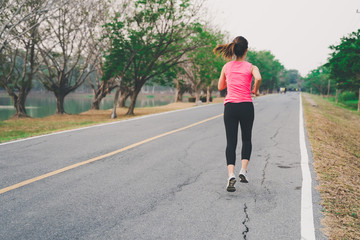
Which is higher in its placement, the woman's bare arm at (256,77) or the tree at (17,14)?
the tree at (17,14)

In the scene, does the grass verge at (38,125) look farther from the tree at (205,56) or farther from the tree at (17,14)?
the tree at (205,56)

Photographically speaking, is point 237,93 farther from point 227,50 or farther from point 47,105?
point 47,105

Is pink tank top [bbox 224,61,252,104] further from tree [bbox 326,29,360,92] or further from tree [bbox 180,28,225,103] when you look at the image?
tree [bbox 326,29,360,92]

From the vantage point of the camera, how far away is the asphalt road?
286 cm

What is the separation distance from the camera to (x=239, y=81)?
3.95 metres

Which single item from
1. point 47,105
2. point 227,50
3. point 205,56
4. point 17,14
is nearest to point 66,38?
point 17,14

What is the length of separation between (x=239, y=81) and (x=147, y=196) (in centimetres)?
201

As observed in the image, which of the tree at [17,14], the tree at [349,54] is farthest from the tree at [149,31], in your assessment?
the tree at [349,54]

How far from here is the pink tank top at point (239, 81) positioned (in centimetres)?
392

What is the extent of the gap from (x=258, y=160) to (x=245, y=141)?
71.1 inches

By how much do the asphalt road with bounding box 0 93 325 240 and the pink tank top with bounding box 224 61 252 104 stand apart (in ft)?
4.36

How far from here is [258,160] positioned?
5.81 meters

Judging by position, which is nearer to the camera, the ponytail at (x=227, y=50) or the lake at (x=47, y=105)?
the ponytail at (x=227, y=50)

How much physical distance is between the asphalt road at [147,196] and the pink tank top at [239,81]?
1.33 m
